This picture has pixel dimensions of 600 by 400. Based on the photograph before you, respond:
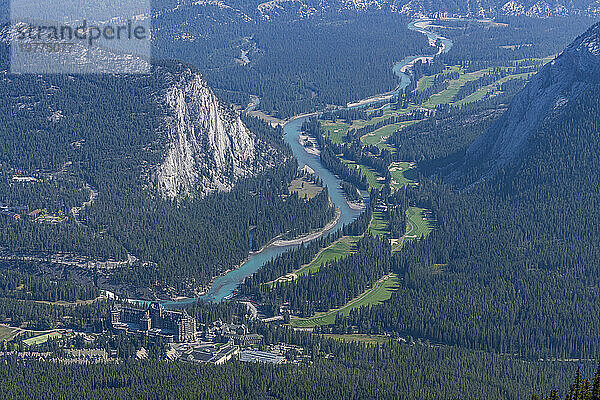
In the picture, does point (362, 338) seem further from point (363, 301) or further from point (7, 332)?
point (7, 332)

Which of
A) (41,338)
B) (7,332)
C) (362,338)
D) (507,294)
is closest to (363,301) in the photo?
(362,338)

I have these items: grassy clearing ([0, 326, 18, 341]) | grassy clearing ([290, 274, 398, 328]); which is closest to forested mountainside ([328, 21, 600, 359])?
grassy clearing ([290, 274, 398, 328])

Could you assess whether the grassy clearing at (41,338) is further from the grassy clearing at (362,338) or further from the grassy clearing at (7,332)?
the grassy clearing at (362,338)

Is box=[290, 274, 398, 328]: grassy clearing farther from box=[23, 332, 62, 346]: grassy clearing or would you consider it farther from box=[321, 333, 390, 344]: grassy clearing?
box=[23, 332, 62, 346]: grassy clearing

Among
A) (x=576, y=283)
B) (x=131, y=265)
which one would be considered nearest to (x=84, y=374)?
(x=131, y=265)

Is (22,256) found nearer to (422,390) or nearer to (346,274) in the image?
(346,274)

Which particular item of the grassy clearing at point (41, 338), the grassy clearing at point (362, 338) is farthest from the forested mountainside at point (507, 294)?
the grassy clearing at point (41, 338)
